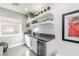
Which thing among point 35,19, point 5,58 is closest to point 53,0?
point 35,19

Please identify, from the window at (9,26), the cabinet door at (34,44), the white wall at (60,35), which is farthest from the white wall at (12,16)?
the white wall at (60,35)

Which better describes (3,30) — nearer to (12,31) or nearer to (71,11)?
(12,31)

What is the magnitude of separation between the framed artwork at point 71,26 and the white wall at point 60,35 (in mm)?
74

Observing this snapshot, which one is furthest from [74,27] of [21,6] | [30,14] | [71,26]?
[21,6]

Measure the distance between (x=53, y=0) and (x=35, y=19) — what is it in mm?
466

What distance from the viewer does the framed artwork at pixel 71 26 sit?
105 cm

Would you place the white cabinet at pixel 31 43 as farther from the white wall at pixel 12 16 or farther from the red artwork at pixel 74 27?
the red artwork at pixel 74 27

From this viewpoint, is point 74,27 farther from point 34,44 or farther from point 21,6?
point 21,6

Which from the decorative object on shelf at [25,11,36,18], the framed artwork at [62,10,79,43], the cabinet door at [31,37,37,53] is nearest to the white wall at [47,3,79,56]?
the framed artwork at [62,10,79,43]

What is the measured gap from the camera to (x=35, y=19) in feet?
4.60

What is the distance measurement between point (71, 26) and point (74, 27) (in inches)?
1.9

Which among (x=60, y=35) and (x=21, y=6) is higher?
(x=21, y=6)

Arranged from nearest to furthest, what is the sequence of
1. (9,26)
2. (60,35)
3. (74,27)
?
1. (74,27)
2. (9,26)
3. (60,35)

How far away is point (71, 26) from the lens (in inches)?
43.6
